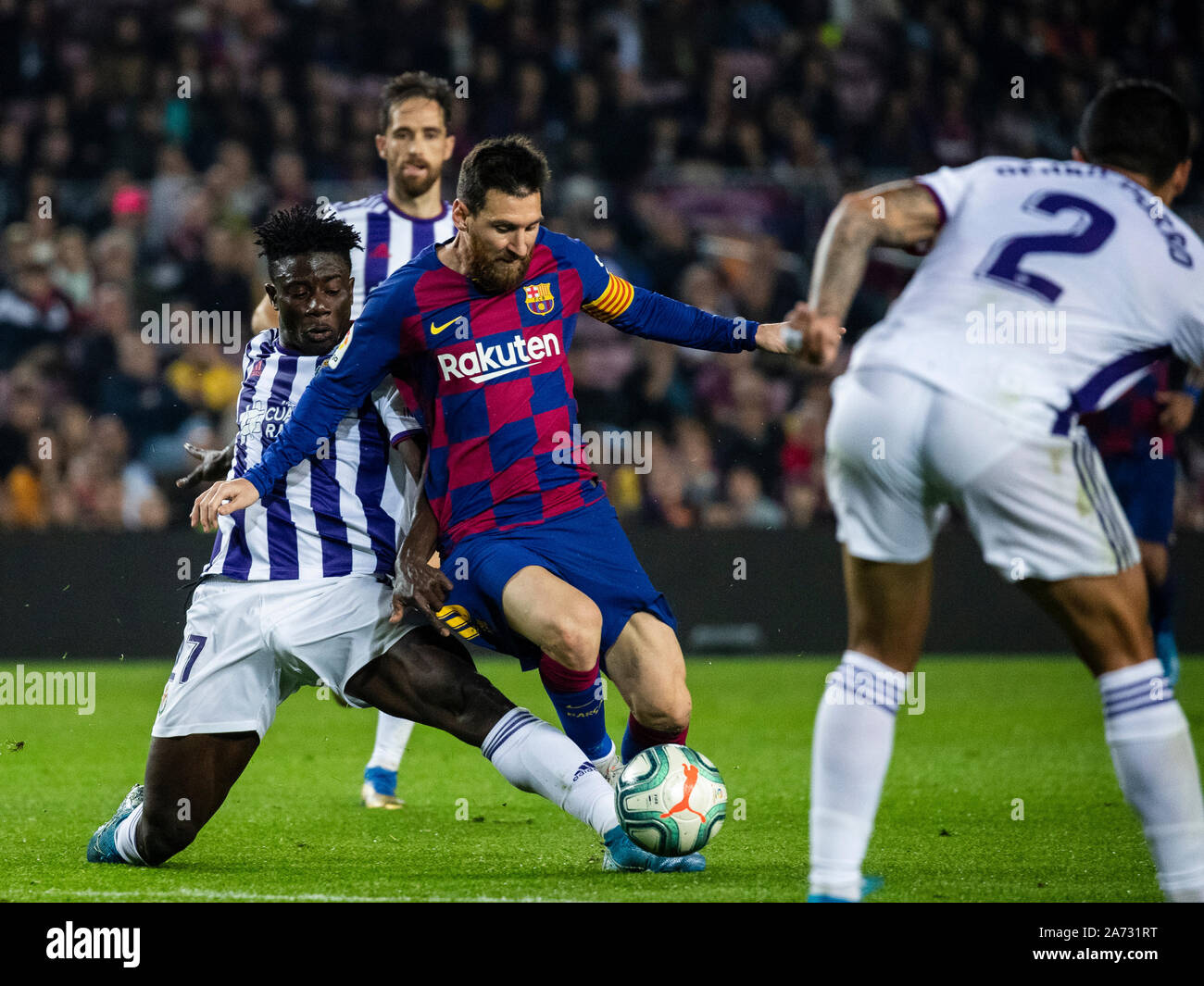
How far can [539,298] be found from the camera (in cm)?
468

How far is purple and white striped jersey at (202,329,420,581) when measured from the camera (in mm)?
4703

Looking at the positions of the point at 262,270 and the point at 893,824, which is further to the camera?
the point at 262,270

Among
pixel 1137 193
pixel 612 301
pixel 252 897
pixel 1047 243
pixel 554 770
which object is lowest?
pixel 252 897

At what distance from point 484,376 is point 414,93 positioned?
6.45ft

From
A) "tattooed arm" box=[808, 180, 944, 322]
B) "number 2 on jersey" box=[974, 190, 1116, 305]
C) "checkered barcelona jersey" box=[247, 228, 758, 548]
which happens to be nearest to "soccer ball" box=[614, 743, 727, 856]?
"checkered barcelona jersey" box=[247, 228, 758, 548]

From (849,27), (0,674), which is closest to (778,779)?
(0,674)

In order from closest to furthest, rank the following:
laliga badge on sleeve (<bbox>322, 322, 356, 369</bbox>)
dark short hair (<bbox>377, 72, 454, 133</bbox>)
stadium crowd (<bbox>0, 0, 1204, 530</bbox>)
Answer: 1. laliga badge on sleeve (<bbox>322, 322, 356, 369</bbox>)
2. dark short hair (<bbox>377, 72, 454, 133</bbox>)
3. stadium crowd (<bbox>0, 0, 1204, 530</bbox>)

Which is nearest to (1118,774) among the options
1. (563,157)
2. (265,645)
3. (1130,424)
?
(265,645)

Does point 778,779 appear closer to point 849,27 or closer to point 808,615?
point 808,615

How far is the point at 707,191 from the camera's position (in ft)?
41.6

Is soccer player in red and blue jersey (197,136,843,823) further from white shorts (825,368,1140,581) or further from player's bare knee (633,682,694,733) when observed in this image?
white shorts (825,368,1140,581)

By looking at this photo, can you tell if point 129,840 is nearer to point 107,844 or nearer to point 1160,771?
point 107,844

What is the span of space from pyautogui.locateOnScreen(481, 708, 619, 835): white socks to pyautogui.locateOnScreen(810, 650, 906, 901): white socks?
1009mm
